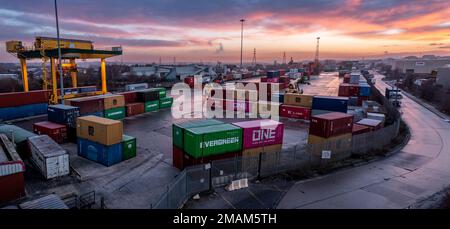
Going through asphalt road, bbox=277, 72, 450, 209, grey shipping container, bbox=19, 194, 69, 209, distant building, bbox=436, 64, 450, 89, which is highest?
distant building, bbox=436, 64, 450, 89

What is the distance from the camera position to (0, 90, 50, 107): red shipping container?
33.1 m

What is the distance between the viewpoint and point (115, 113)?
35031 millimetres

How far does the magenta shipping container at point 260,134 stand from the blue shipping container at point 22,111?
31.0 meters

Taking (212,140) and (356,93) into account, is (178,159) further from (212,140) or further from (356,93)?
(356,93)

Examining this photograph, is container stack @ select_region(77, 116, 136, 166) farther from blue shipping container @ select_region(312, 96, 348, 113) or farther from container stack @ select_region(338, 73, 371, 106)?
container stack @ select_region(338, 73, 371, 106)

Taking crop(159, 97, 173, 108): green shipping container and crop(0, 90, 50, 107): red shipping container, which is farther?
crop(159, 97, 173, 108): green shipping container

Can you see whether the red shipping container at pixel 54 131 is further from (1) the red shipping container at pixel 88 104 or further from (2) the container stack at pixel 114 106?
(2) the container stack at pixel 114 106

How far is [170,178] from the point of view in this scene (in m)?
18.0

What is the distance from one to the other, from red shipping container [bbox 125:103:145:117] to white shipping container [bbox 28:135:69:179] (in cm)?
1818

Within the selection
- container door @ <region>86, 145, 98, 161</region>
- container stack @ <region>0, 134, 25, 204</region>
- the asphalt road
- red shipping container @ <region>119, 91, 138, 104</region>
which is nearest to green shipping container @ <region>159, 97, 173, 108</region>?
red shipping container @ <region>119, 91, 138, 104</region>

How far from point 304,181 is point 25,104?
120ft

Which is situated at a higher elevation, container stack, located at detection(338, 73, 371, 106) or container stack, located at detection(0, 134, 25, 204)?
container stack, located at detection(338, 73, 371, 106)
